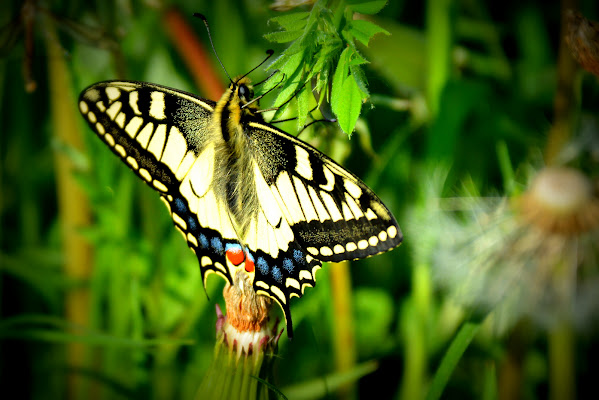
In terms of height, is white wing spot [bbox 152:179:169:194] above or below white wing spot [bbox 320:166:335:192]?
above

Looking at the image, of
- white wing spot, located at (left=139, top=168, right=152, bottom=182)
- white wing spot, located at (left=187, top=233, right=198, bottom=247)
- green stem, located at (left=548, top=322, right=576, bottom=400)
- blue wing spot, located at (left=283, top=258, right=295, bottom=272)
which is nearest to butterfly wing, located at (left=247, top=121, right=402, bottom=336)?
blue wing spot, located at (left=283, top=258, right=295, bottom=272)

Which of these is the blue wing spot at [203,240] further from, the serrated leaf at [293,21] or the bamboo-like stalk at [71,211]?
the bamboo-like stalk at [71,211]

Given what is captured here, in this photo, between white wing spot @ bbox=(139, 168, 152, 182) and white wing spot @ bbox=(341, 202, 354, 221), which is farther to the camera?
white wing spot @ bbox=(139, 168, 152, 182)

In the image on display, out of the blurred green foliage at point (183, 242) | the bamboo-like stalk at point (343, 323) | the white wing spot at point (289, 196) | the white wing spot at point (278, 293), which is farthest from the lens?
the blurred green foliage at point (183, 242)

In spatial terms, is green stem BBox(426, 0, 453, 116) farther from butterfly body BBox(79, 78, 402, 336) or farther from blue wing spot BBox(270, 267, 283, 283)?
blue wing spot BBox(270, 267, 283, 283)

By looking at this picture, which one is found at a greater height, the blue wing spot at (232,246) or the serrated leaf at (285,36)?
the serrated leaf at (285,36)

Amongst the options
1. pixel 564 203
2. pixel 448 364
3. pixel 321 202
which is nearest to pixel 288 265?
pixel 321 202

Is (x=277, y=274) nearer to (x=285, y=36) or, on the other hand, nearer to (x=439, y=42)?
(x=285, y=36)

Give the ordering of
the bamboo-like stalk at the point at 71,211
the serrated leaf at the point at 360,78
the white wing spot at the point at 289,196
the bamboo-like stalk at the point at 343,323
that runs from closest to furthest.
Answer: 1. the serrated leaf at the point at 360,78
2. the white wing spot at the point at 289,196
3. the bamboo-like stalk at the point at 343,323
4. the bamboo-like stalk at the point at 71,211

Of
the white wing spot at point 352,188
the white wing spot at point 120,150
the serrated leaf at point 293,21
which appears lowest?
the white wing spot at point 352,188

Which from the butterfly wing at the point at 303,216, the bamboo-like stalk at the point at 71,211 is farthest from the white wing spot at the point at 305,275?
the bamboo-like stalk at the point at 71,211
